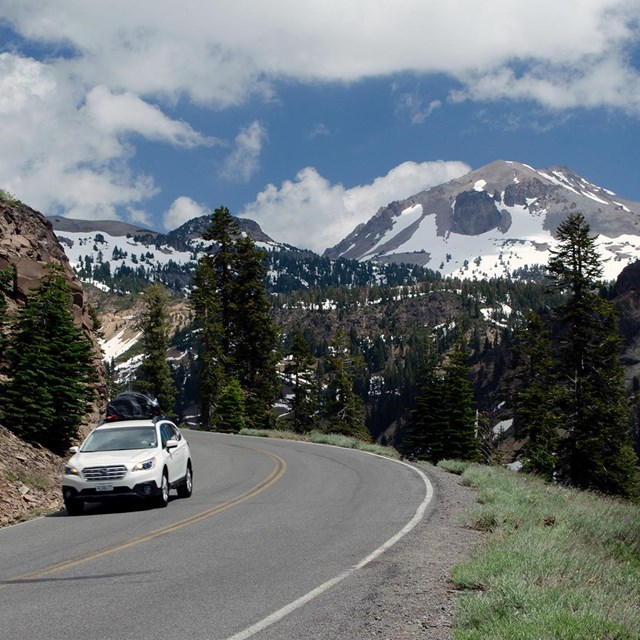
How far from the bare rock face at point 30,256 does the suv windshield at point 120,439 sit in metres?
8.71

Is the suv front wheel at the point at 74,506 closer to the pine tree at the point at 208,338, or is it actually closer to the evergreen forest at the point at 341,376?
the evergreen forest at the point at 341,376

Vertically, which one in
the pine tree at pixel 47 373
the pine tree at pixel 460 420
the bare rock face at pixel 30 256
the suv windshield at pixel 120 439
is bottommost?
the pine tree at pixel 460 420

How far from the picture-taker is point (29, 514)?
14781mm

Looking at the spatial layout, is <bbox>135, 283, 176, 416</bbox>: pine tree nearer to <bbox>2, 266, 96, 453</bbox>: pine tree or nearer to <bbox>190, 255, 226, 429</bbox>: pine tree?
<bbox>190, 255, 226, 429</bbox>: pine tree

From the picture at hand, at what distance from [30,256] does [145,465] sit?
16.8 meters

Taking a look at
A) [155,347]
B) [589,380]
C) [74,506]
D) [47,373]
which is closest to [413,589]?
[74,506]

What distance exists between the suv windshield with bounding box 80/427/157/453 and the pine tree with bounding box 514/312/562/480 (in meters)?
19.8

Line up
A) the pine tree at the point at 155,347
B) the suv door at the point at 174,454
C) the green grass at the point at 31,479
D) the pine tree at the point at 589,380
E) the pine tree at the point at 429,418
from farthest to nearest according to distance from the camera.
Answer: the pine tree at the point at 155,347 → the pine tree at the point at 429,418 → the pine tree at the point at 589,380 → the green grass at the point at 31,479 → the suv door at the point at 174,454

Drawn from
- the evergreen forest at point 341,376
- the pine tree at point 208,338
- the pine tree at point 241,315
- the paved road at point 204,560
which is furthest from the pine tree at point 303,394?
the paved road at point 204,560

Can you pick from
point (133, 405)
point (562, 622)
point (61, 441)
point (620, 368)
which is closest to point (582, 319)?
point (620, 368)

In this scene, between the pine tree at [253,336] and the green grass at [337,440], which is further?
the pine tree at [253,336]

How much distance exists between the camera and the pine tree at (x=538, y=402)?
110 feet

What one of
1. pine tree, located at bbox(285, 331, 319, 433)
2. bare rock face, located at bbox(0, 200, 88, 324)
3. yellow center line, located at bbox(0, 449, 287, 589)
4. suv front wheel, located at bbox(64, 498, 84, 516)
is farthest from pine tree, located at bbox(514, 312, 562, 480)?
bare rock face, located at bbox(0, 200, 88, 324)

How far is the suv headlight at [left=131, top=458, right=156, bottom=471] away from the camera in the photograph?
14234 millimetres
